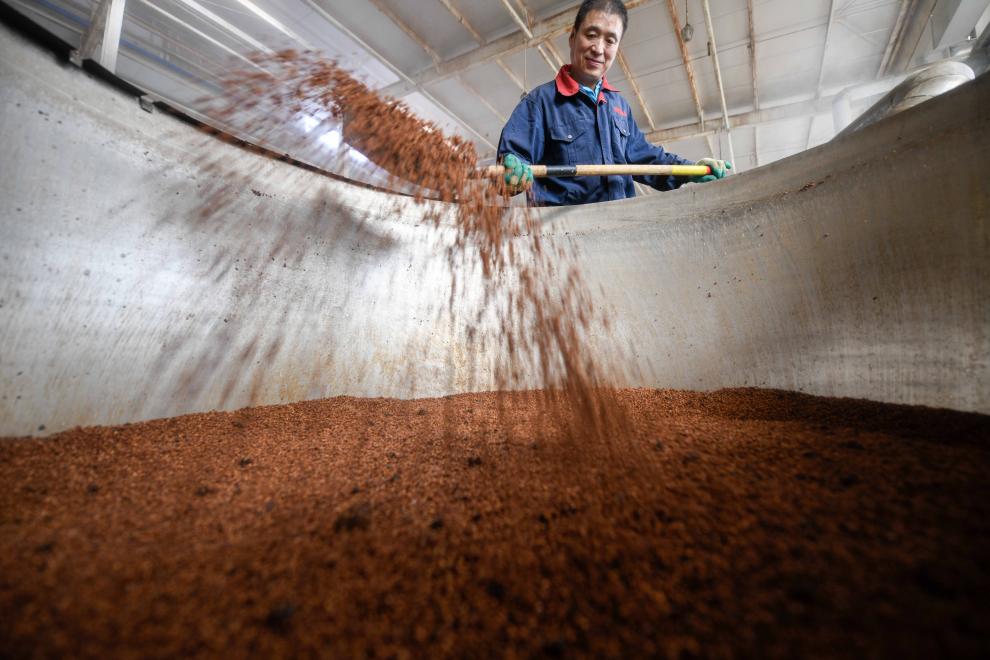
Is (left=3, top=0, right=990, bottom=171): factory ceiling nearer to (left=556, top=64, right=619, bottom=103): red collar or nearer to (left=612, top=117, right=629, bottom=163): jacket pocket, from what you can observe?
(left=556, top=64, right=619, bottom=103): red collar

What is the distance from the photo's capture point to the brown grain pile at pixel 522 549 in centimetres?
38

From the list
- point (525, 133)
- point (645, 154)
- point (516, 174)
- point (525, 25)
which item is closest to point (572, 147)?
point (525, 133)

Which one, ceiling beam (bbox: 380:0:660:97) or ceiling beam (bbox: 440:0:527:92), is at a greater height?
ceiling beam (bbox: 440:0:527:92)

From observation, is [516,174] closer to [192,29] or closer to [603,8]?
[603,8]

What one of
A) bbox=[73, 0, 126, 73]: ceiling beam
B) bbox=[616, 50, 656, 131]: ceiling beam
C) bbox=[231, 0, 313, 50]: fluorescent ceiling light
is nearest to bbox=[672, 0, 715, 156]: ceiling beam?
bbox=[616, 50, 656, 131]: ceiling beam

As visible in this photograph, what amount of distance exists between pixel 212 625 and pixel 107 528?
0.32 m

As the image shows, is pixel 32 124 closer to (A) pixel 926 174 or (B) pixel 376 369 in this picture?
(B) pixel 376 369

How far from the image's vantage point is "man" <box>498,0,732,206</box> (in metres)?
1.94

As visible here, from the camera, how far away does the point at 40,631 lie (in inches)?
15.0

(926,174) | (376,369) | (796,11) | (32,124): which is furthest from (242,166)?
(796,11)

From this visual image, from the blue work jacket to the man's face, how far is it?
0.24 ft

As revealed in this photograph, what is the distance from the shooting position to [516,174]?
1.58 m

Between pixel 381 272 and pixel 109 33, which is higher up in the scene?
pixel 109 33

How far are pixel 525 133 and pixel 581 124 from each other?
34 centimetres
